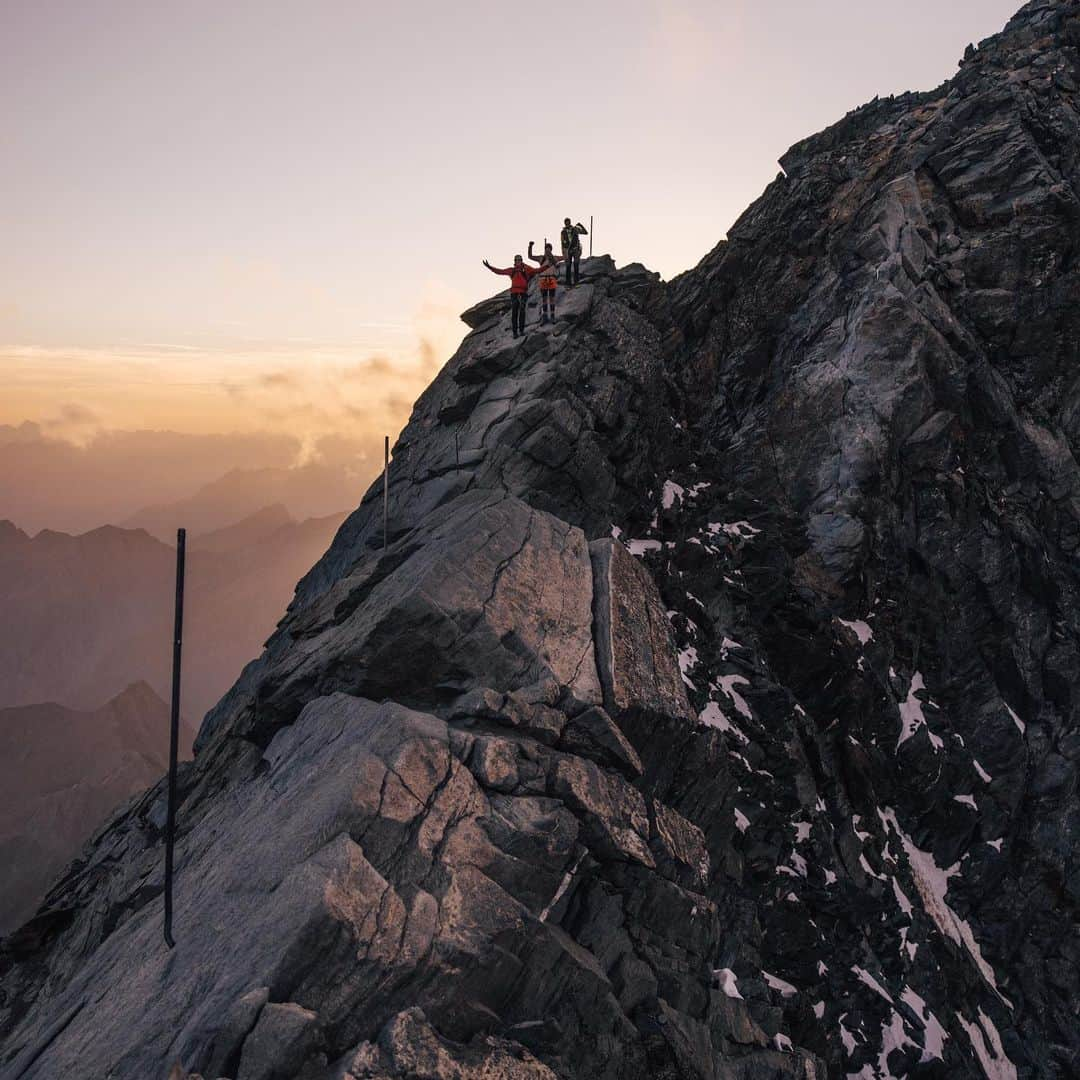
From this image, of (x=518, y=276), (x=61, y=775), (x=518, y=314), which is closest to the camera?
(x=518, y=276)

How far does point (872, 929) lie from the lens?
25.9 m

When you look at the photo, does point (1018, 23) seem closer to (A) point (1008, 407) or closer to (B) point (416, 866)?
(A) point (1008, 407)

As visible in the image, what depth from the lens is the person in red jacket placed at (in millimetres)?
30281

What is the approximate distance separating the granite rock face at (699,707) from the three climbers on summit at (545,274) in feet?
3.75

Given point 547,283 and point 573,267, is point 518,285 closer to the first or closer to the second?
point 547,283

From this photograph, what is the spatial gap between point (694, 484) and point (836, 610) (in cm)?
739

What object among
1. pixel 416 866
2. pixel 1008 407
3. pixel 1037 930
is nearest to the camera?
pixel 416 866

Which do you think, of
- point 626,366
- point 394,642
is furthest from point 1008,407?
point 394,642

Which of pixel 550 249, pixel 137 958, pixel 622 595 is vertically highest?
pixel 550 249

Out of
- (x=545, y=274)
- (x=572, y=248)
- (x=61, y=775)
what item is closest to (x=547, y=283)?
(x=545, y=274)

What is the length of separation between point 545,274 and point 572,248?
4255 millimetres

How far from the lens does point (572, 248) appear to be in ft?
115

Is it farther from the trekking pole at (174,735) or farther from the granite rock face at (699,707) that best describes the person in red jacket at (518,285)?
the trekking pole at (174,735)

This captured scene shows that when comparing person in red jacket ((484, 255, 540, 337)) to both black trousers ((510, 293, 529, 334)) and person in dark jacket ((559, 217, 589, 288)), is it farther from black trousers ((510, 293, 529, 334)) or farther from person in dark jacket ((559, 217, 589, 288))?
person in dark jacket ((559, 217, 589, 288))
